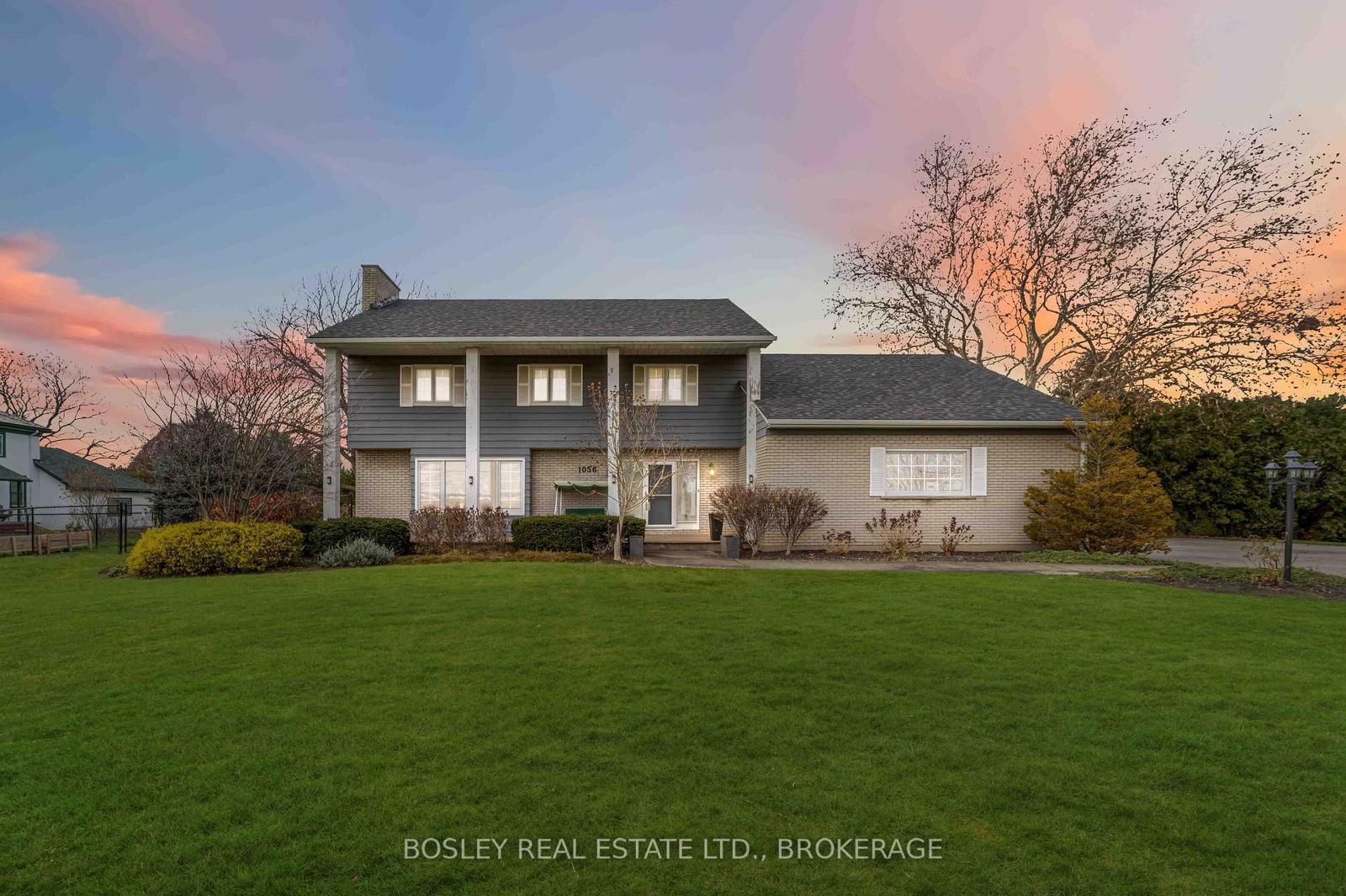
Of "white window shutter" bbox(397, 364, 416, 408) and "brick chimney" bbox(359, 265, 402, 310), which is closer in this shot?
"white window shutter" bbox(397, 364, 416, 408)

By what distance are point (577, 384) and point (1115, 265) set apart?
19.7 m

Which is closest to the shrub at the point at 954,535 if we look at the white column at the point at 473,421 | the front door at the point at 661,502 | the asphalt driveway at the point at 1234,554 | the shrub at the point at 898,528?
the shrub at the point at 898,528

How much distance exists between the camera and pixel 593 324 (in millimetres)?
16844

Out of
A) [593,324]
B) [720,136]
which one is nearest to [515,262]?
A: [593,324]

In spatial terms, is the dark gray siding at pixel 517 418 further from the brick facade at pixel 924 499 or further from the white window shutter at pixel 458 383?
the brick facade at pixel 924 499

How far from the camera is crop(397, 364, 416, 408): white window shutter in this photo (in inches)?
675

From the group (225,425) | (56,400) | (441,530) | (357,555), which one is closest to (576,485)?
(441,530)

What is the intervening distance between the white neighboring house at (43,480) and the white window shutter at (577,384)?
21.4m

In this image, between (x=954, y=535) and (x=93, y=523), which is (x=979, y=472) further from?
(x=93, y=523)

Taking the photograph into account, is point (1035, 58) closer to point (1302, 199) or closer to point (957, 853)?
point (1302, 199)

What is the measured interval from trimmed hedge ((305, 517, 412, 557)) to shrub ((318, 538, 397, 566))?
40 cm

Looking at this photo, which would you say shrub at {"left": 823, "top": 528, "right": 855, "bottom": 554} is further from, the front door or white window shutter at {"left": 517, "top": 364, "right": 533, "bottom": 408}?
white window shutter at {"left": 517, "top": 364, "right": 533, "bottom": 408}

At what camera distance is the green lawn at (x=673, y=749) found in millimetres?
2732

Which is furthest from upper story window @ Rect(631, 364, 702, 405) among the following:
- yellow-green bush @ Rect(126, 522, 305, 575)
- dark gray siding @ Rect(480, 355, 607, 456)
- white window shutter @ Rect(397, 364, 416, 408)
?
yellow-green bush @ Rect(126, 522, 305, 575)
